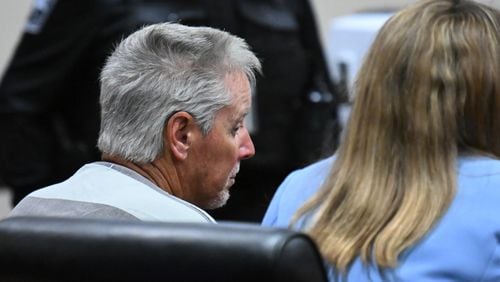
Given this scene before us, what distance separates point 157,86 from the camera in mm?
2322

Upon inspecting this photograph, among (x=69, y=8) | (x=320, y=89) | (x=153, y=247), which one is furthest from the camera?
(x=320, y=89)

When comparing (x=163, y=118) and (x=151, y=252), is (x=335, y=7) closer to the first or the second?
(x=163, y=118)

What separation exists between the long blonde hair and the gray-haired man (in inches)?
7.9

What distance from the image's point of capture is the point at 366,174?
2307 mm

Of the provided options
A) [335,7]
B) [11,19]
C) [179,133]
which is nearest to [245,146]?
[179,133]

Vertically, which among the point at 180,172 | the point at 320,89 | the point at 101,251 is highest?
the point at 101,251

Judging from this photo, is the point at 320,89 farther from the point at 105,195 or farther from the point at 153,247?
the point at 153,247

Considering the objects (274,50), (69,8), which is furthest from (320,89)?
(69,8)

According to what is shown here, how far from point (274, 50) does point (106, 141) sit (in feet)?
6.44

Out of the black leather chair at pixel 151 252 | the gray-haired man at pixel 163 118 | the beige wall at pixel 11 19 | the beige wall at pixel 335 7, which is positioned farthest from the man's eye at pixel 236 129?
the beige wall at pixel 335 7

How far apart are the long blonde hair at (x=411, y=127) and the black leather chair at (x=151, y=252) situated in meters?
0.51

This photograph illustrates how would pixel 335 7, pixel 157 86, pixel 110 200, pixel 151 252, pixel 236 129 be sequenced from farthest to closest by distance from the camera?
pixel 335 7, pixel 236 129, pixel 157 86, pixel 110 200, pixel 151 252

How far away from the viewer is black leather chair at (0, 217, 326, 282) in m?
1.68

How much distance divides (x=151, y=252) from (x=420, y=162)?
Answer: 66cm
